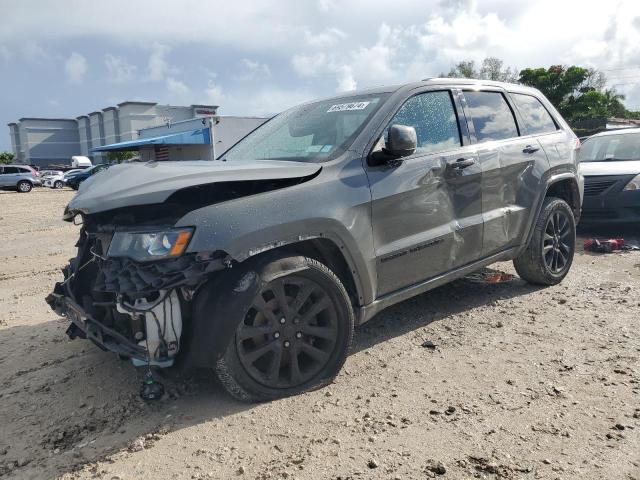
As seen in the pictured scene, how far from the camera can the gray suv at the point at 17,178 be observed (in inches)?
1209

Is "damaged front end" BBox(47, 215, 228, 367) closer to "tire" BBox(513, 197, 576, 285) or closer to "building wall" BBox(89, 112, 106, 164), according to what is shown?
"tire" BBox(513, 197, 576, 285)

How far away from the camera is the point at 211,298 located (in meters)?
2.78

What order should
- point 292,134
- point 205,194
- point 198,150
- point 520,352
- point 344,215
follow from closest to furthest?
point 205,194, point 344,215, point 520,352, point 292,134, point 198,150

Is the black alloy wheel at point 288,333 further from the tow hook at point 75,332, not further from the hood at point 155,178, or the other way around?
the tow hook at point 75,332

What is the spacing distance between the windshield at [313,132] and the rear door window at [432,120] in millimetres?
218

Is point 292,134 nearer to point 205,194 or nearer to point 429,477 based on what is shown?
point 205,194

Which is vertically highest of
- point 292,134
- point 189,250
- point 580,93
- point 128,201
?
point 580,93

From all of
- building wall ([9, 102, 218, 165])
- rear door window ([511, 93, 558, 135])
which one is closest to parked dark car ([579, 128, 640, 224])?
rear door window ([511, 93, 558, 135])

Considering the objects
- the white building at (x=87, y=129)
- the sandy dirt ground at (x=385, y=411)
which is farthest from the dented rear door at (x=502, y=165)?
the white building at (x=87, y=129)

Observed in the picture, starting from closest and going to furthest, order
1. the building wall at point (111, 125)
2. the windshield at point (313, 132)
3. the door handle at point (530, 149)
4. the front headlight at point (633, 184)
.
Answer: the windshield at point (313, 132)
the door handle at point (530, 149)
the front headlight at point (633, 184)
the building wall at point (111, 125)

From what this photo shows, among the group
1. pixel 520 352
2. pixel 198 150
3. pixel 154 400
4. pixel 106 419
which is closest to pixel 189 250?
pixel 154 400

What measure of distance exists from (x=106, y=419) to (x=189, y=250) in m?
1.11

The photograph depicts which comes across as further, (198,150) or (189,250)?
(198,150)

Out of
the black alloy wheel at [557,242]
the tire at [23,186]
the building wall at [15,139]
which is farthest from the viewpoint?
the building wall at [15,139]
